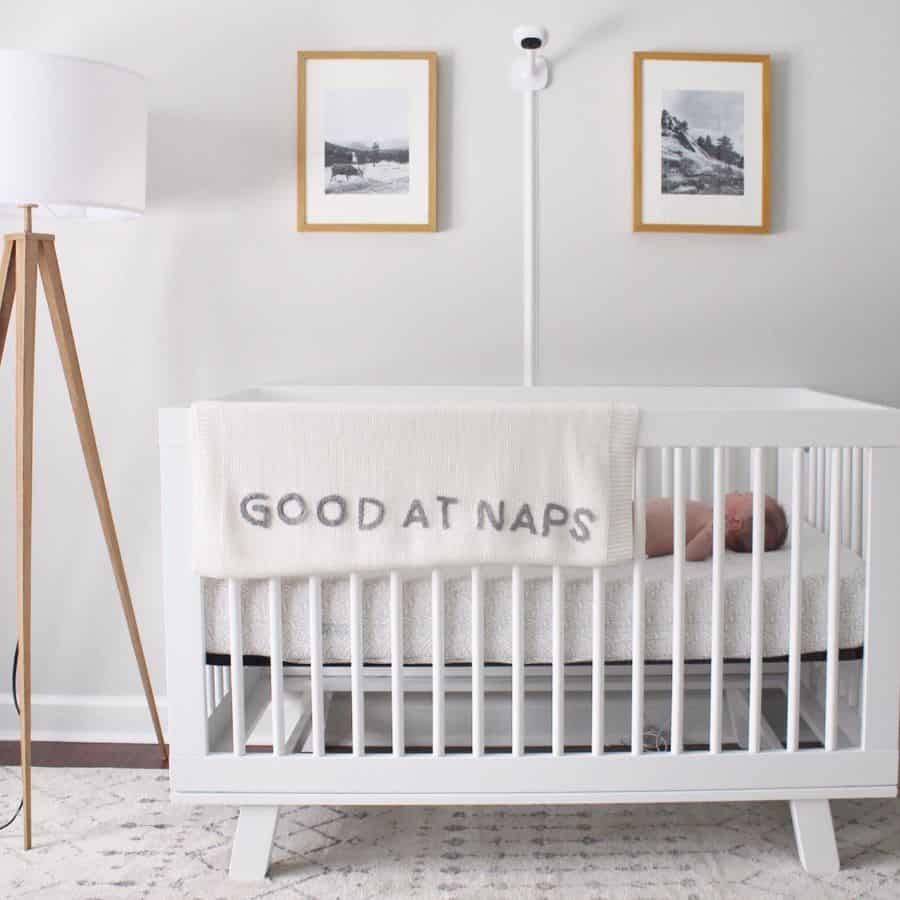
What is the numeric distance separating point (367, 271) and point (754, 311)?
85 cm

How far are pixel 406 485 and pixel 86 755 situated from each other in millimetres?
1206

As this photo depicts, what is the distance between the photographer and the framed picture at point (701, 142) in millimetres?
2383

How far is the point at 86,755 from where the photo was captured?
2.40 meters

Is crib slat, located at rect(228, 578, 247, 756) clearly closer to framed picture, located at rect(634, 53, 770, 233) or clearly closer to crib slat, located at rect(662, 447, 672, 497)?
crib slat, located at rect(662, 447, 672, 497)

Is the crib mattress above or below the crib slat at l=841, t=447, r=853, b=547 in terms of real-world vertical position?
below

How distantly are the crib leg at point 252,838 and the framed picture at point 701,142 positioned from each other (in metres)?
1.42

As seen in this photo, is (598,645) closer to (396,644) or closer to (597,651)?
(597,651)

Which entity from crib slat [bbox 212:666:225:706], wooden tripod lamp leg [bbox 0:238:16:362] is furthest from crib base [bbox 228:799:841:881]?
wooden tripod lamp leg [bbox 0:238:16:362]

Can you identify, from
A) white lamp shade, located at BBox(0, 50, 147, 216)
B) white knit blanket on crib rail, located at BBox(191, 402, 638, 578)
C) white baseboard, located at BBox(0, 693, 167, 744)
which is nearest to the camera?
white knit blanket on crib rail, located at BBox(191, 402, 638, 578)

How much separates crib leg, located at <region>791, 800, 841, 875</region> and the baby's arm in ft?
1.40

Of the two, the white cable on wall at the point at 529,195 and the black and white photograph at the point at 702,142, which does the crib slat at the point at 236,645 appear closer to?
the white cable on wall at the point at 529,195

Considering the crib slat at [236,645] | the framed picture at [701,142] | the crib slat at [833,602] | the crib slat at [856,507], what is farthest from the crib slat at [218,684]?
the framed picture at [701,142]

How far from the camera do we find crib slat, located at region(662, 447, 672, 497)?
2375 millimetres

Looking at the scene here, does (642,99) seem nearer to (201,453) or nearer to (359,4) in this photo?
(359,4)
